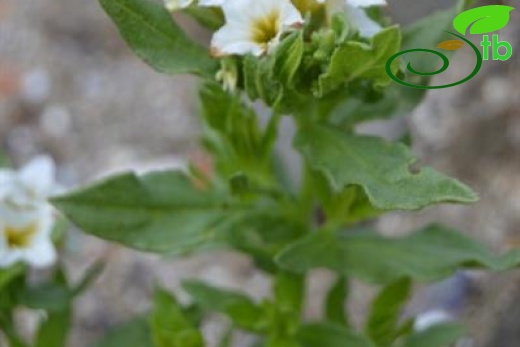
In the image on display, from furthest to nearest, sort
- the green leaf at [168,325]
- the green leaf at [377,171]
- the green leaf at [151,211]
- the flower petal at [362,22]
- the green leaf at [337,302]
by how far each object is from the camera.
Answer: the green leaf at [337,302]
the green leaf at [168,325]
the green leaf at [151,211]
the flower petal at [362,22]
the green leaf at [377,171]

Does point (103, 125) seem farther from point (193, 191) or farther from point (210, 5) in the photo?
point (210, 5)

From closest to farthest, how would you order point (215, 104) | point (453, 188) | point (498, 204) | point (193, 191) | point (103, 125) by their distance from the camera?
1. point (453, 188)
2. point (215, 104)
3. point (193, 191)
4. point (498, 204)
5. point (103, 125)

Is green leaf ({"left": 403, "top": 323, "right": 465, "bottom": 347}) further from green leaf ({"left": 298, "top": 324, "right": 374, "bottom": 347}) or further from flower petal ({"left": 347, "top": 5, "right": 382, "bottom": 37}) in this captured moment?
flower petal ({"left": 347, "top": 5, "right": 382, "bottom": 37})

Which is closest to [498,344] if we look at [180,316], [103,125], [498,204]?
[498,204]

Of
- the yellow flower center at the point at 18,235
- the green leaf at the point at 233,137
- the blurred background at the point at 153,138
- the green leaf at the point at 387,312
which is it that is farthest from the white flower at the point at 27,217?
the green leaf at the point at 387,312

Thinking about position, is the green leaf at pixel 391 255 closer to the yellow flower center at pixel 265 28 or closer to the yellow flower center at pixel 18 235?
the yellow flower center at pixel 265 28

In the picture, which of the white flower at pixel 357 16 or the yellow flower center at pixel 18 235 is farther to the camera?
the yellow flower center at pixel 18 235
